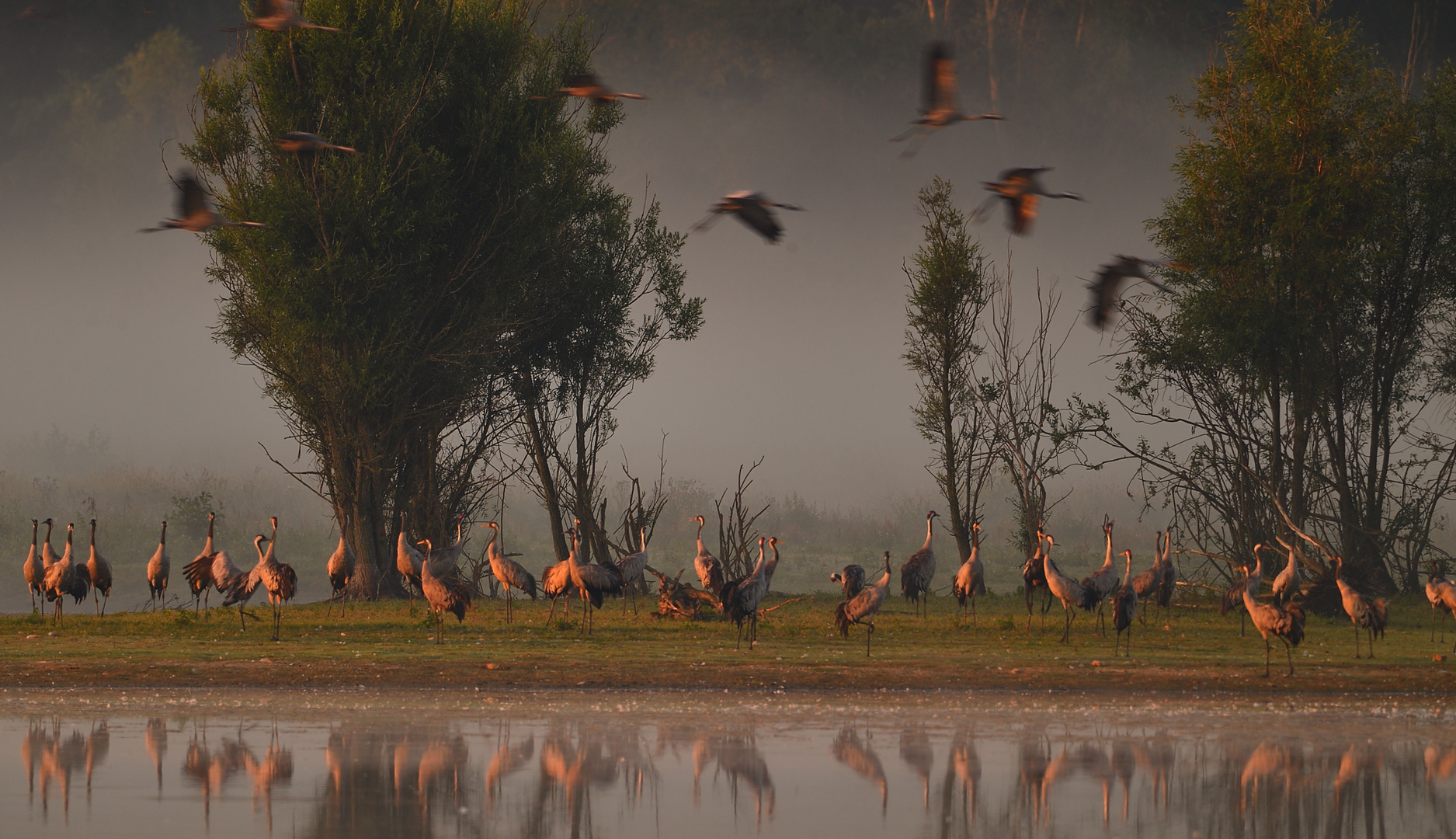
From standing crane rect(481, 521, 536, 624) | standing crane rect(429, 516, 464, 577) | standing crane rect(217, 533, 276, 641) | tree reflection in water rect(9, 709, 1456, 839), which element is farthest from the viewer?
standing crane rect(429, 516, 464, 577)

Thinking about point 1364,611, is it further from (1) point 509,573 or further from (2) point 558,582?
(1) point 509,573

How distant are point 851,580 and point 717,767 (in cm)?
1320

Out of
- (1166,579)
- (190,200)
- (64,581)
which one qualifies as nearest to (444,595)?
(190,200)

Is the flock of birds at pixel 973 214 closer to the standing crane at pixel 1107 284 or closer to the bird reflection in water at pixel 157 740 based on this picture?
the standing crane at pixel 1107 284

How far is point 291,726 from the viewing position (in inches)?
534

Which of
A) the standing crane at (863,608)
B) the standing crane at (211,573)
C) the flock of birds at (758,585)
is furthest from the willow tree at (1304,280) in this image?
the standing crane at (211,573)

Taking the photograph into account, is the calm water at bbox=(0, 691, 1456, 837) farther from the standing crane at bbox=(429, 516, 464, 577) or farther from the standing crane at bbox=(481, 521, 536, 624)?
the standing crane at bbox=(429, 516, 464, 577)

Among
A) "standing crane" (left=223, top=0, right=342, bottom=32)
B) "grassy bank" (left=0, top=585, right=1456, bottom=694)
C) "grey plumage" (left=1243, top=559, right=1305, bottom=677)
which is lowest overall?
"grassy bank" (left=0, top=585, right=1456, bottom=694)

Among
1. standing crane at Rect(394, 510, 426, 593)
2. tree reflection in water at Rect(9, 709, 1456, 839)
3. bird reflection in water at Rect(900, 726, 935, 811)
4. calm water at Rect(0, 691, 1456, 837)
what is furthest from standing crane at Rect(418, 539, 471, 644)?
bird reflection in water at Rect(900, 726, 935, 811)

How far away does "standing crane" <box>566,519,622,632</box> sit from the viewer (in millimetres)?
24125

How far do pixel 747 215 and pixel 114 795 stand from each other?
328 inches

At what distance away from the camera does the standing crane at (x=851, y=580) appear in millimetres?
23797

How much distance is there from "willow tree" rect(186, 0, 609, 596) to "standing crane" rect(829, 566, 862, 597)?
38.9 feet

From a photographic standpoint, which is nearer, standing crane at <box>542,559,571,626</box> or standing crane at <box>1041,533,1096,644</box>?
standing crane at <box>1041,533,1096,644</box>
